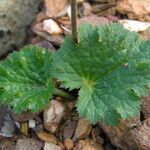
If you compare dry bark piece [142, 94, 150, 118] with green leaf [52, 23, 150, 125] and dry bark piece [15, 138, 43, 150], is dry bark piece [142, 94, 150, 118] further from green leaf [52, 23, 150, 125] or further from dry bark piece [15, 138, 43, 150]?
dry bark piece [15, 138, 43, 150]

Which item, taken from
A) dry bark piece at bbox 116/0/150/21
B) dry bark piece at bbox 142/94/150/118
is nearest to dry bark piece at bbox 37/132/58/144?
dry bark piece at bbox 142/94/150/118

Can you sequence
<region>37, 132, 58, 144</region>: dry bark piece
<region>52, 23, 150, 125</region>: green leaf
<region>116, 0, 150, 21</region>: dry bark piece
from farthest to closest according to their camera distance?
1. <region>116, 0, 150, 21</region>: dry bark piece
2. <region>37, 132, 58, 144</region>: dry bark piece
3. <region>52, 23, 150, 125</region>: green leaf

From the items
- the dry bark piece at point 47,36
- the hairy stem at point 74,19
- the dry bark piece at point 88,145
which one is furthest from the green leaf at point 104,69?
the dry bark piece at point 47,36

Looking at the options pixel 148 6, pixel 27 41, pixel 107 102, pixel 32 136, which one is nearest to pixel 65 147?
pixel 32 136

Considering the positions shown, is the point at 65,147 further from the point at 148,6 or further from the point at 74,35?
the point at 148,6

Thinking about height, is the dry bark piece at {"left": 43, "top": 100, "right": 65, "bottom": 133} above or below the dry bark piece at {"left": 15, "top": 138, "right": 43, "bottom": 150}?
above

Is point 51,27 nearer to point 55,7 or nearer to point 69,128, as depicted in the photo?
point 55,7
